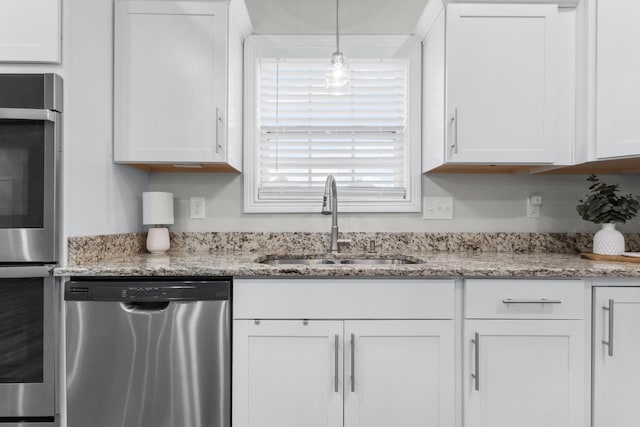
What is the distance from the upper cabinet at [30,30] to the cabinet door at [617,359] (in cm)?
227

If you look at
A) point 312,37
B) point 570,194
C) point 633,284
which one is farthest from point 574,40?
point 312,37

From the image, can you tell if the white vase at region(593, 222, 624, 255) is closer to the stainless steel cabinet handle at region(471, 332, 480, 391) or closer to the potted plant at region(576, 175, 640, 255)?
the potted plant at region(576, 175, 640, 255)

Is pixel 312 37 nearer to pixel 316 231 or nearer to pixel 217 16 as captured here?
pixel 217 16

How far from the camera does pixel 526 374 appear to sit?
1.49m

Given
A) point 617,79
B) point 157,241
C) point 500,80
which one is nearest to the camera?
point 617,79

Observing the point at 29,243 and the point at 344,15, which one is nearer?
the point at 29,243

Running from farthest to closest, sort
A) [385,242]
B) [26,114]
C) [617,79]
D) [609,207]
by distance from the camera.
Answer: [385,242] < [609,207] < [617,79] < [26,114]

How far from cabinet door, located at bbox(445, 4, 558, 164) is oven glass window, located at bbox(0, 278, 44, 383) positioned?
1800mm

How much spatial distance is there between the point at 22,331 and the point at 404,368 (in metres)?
1.43

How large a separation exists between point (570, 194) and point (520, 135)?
0.66 metres

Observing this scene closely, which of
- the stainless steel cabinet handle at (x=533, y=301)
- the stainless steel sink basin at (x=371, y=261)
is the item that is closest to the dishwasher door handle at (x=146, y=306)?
the stainless steel sink basin at (x=371, y=261)

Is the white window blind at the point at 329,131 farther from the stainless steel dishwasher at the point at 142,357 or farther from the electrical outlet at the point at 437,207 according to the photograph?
the stainless steel dishwasher at the point at 142,357

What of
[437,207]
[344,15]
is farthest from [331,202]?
[344,15]

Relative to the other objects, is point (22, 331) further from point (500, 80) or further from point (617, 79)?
point (617, 79)
